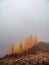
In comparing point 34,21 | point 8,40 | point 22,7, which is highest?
point 22,7

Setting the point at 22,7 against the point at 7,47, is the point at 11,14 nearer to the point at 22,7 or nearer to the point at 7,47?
the point at 22,7

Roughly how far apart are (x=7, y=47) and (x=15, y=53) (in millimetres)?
170

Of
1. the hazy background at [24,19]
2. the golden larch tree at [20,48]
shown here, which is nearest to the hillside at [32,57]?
the golden larch tree at [20,48]

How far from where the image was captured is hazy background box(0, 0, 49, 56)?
322cm

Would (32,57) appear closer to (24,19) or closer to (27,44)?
(27,44)

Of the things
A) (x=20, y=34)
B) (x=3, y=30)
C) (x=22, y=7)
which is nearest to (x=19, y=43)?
(x=20, y=34)

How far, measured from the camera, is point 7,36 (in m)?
3.22

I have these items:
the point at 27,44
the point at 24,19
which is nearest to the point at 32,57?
the point at 27,44

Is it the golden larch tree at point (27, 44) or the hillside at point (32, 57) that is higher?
the golden larch tree at point (27, 44)

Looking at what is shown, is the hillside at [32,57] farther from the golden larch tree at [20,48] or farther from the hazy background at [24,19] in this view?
the hazy background at [24,19]

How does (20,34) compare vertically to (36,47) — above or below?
above

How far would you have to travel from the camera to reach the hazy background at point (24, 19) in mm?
3225

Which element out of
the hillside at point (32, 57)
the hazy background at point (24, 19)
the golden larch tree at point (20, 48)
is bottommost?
the hillside at point (32, 57)

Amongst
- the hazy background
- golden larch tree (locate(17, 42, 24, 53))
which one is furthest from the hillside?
the hazy background
